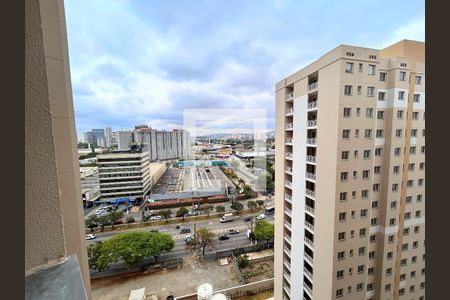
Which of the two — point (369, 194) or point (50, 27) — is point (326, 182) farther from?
point (50, 27)

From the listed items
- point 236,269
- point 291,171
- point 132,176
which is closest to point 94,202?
point 132,176

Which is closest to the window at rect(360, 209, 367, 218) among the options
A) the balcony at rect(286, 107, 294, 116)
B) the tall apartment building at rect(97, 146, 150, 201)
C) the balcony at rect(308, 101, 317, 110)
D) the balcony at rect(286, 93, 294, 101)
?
the balcony at rect(308, 101, 317, 110)

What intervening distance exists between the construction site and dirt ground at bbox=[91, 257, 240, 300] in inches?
257

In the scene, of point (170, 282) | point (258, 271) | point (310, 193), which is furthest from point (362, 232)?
point (170, 282)

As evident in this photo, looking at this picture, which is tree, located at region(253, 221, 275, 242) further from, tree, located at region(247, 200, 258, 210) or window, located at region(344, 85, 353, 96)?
window, located at region(344, 85, 353, 96)

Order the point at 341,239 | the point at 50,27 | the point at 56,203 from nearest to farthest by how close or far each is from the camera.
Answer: the point at 56,203
the point at 50,27
the point at 341,239

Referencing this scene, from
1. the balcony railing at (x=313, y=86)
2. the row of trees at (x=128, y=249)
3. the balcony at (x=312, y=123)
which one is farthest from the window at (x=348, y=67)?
the row of trees at (x=128, y=249)

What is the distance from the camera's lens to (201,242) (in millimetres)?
10141

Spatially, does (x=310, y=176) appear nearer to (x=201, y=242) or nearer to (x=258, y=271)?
(x=258, y=271)

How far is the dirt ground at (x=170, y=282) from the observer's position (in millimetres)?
7926

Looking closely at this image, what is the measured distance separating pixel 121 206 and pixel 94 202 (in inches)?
84.3

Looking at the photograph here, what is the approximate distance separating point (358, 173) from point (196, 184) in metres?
12.3

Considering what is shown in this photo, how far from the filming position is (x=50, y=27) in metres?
1.39

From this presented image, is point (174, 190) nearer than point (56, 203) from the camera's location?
No
